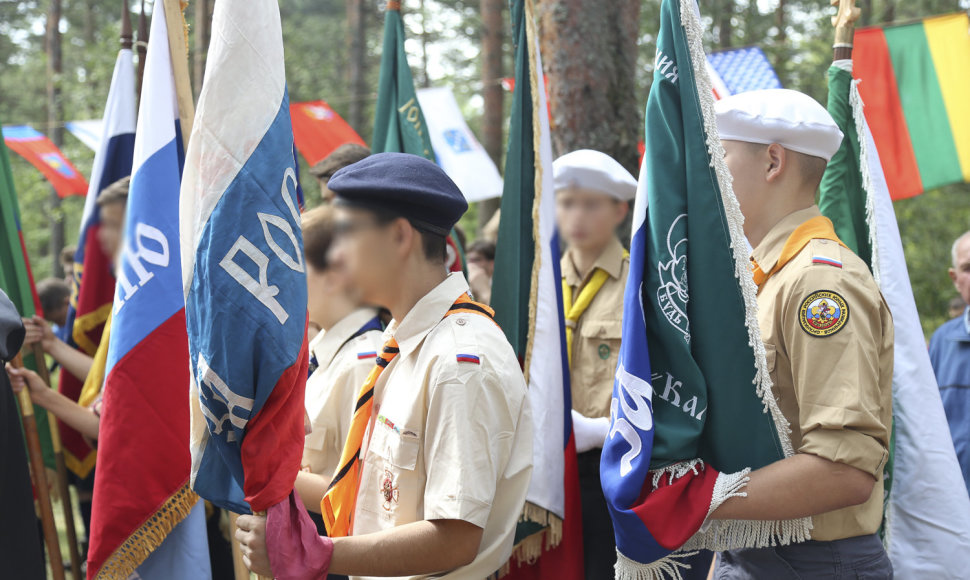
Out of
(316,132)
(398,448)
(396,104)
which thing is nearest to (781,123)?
(398,448)

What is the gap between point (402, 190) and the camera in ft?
6.39

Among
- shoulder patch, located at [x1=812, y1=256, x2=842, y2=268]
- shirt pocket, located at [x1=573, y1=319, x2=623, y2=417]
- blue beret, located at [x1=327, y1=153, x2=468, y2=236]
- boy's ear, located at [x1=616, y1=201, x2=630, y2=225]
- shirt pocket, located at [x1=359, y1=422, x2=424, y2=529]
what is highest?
blue beret, located at [x1=327, y1=153, x2=468, y2=236]

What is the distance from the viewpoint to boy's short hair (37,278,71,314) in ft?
19.2

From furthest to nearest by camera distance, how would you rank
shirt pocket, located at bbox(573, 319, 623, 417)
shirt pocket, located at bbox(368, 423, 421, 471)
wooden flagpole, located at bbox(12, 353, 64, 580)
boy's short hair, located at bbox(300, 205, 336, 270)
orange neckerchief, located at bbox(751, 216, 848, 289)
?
wooden flagpole, located at bbox(12, 353, 64, 580), shirt pocket, located at bbox(573, 319, 623, 417), boy's short hair, located at bbox(300, 205, 336, 270), orange neckerchief, located at bbox(751, 216, 848, 289), shirt pocket, located at bbox(368, 423, 421, 471)

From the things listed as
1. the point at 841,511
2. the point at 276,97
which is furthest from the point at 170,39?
the point at 841,511

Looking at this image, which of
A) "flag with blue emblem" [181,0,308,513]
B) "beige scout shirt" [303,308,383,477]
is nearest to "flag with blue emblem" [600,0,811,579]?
"flag with blue emblem" [181,0,308,513]

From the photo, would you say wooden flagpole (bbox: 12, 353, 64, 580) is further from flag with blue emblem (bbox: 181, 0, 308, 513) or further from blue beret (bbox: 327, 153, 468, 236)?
blue beret (bbox: 327, 153, 468, 236)

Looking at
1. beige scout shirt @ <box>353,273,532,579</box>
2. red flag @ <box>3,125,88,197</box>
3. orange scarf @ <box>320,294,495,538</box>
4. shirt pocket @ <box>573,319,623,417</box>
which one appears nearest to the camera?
beige scout shirt @ <box>353,273,532,579</box>

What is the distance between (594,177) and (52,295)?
166 inches

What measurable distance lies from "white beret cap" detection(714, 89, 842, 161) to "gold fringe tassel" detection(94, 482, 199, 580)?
6.71 feet

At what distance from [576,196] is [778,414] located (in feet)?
6.18

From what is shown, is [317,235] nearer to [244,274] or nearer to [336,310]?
[336,310]

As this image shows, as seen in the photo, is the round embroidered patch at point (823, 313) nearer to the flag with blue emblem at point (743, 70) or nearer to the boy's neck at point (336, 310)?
the boy's neck at point (336, 310)

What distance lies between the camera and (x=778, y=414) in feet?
6.18
